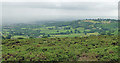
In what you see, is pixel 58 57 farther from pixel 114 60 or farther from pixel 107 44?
pixel 107 44

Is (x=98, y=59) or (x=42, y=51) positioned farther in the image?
(x=42, y=51)

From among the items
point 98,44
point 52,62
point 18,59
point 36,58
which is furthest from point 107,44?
point 18,59

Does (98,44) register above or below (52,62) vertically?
above

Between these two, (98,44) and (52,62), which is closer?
(52,62)

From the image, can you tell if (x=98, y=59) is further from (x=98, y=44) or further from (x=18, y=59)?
(x=18, y=59)

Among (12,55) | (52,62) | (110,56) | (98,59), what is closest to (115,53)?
(110,56)

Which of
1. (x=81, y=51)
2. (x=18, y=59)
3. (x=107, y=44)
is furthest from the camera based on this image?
(x=107, y=44)

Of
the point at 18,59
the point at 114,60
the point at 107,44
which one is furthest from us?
the point at 107,44

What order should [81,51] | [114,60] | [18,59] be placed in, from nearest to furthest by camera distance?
[114,60] → [18,59] → [81,51]

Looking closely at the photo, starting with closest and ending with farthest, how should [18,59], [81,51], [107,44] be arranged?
1. [18,59]
2. [81,51]
3. [107,44]
